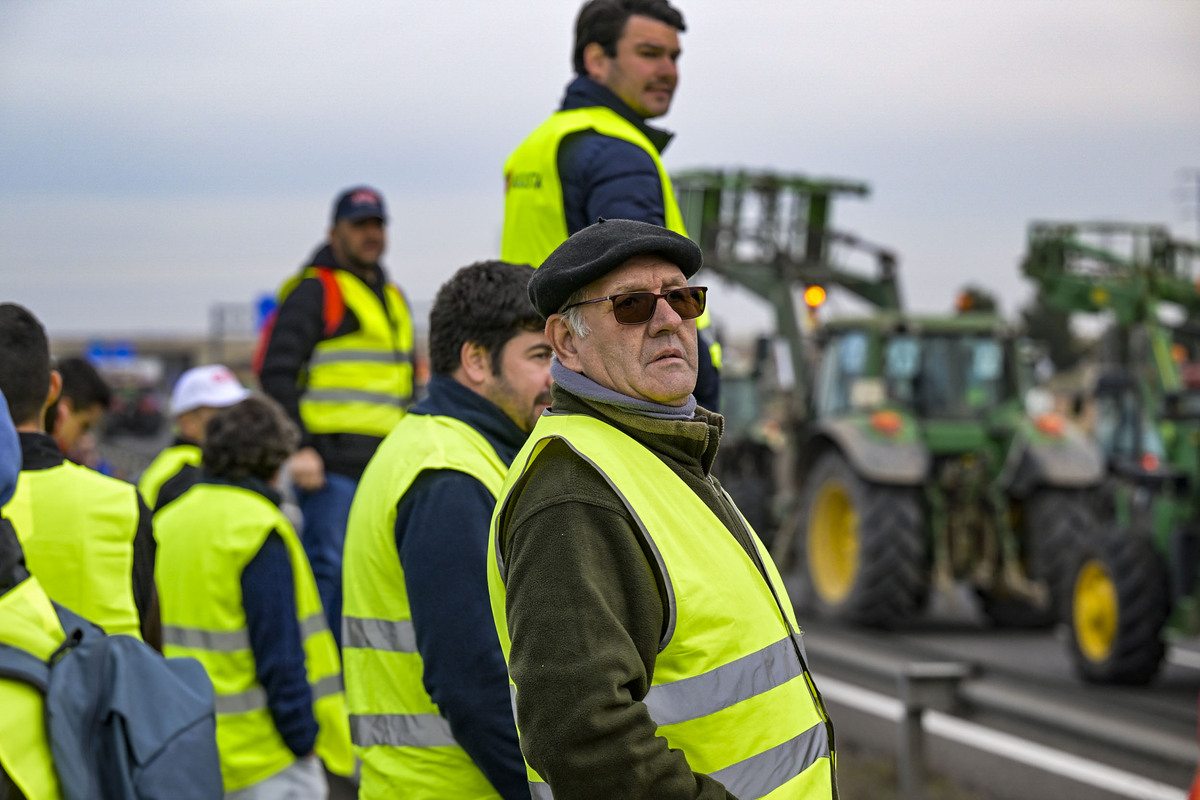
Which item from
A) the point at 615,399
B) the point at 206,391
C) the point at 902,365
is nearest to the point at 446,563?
the point at 615,399

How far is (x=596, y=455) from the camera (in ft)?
7.65

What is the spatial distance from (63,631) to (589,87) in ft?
6.35

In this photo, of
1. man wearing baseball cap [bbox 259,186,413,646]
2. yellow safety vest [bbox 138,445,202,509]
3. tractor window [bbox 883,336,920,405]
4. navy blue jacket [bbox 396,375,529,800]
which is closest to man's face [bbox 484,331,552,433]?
navy blue jacket [bbox 396,375,529,800]

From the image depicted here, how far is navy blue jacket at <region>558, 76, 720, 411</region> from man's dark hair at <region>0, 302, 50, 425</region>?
1276 millimetres

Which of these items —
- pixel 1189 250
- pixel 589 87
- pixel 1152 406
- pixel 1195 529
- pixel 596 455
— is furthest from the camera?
pixel 1189 250

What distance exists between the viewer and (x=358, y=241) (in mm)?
5520

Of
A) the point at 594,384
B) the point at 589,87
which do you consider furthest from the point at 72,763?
the point at 589,87

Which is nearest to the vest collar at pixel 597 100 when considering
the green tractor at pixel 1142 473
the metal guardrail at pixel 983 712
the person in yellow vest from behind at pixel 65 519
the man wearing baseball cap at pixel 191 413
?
the person in yellow vest from behind at pixel 65 519

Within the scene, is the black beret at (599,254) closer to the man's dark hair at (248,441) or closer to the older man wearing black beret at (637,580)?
the older man wearing black beret at (637,580)

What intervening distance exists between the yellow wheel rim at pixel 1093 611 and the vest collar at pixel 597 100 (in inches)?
281

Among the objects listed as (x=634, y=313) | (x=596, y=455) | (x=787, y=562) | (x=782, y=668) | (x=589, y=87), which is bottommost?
(x=787, y=562)

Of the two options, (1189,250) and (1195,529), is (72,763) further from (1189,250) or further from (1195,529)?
(1189,250)

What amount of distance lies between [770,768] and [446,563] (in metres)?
0.86

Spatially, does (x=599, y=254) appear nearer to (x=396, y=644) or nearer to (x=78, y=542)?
(x=396, y=644)
